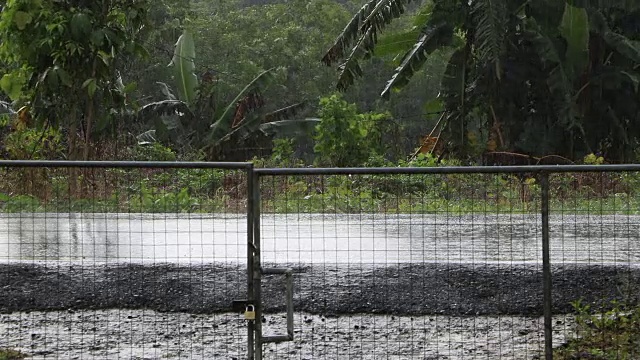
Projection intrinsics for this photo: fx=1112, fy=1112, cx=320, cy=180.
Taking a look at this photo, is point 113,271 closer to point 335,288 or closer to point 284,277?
point 284,277

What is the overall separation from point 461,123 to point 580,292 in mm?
13561

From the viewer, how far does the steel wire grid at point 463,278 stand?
24.8 feet

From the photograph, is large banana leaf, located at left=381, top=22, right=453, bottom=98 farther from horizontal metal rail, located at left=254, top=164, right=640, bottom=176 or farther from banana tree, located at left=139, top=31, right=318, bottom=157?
horizontal metal rail, located at left=254, top=164, right=640, bottom=176

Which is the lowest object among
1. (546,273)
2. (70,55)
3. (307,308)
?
(307,308)

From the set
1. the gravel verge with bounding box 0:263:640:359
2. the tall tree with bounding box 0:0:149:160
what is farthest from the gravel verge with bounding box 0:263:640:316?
the tall tree with bounding box 0:0:149:160

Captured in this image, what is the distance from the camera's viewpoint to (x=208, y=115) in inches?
945

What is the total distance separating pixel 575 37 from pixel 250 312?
50.3 ft

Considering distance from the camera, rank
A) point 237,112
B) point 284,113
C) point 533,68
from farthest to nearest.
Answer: point 284,113 → point 237,112 → point 533,68

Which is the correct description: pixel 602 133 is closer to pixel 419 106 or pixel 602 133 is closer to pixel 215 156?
pixel 215 156

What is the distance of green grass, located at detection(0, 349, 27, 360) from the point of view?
23.5 ft

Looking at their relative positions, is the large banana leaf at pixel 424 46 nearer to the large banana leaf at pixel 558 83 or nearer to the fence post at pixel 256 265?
the large banana leaf at pixel 558 83

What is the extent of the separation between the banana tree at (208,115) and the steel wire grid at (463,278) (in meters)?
13.7

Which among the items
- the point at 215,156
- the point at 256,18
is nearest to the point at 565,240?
the point at 215,156

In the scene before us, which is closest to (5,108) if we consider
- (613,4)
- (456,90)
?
(456,90)
